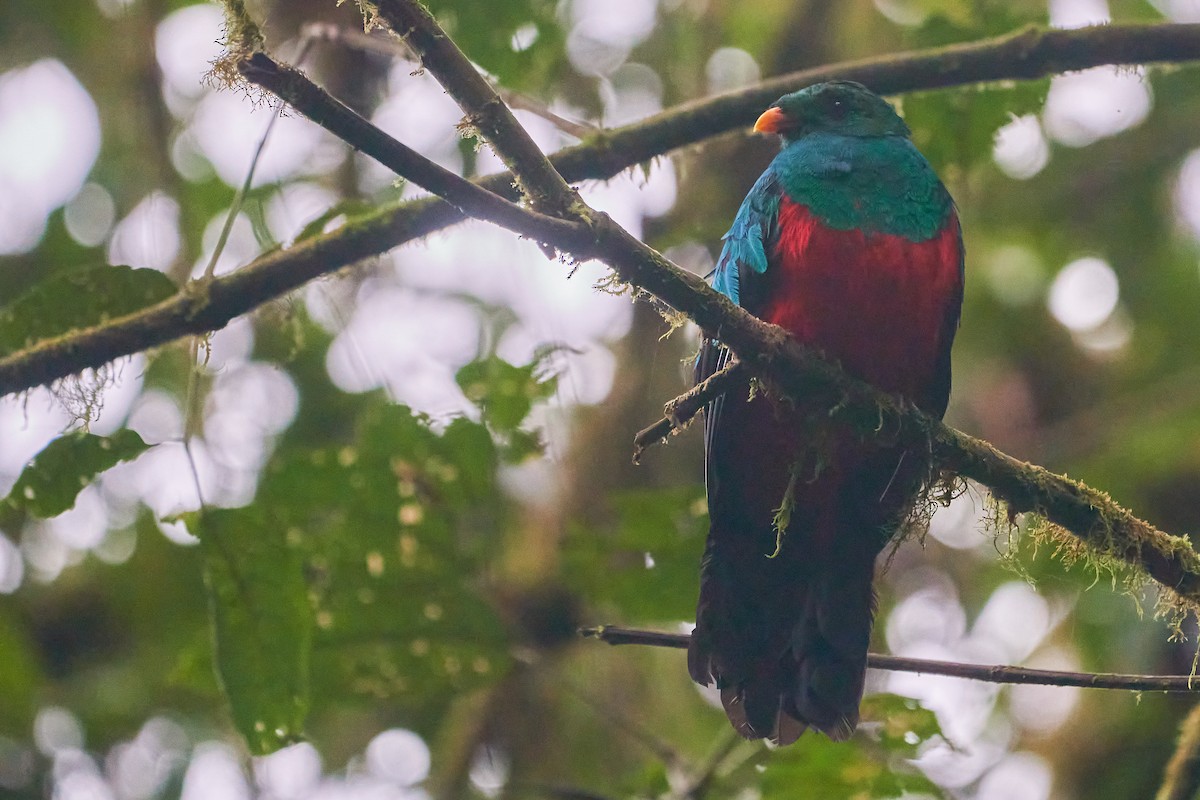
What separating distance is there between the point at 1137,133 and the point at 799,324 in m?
4.16

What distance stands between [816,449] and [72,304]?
1.82m

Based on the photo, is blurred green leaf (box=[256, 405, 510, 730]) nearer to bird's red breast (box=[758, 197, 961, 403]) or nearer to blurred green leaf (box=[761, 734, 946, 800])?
blurred green leaf (box=[761, 734, 946, 800])

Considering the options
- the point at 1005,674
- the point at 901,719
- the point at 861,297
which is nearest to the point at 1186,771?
the point at 901,719

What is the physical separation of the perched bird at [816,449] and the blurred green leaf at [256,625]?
38.9 inches

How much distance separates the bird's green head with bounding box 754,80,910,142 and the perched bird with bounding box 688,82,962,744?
327mm

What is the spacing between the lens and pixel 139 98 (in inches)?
204

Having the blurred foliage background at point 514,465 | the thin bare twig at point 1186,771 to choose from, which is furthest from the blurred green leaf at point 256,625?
the thin bare twig at point 1186,771

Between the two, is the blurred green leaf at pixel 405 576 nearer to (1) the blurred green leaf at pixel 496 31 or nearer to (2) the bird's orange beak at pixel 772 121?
(1) the blurred green leaf at pixel 496 31

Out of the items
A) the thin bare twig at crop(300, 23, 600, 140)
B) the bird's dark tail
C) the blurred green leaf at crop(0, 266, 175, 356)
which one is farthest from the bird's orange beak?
the blurred green leaf at crop(0, 266, 175, 356)

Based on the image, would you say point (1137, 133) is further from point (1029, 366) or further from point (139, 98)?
point (139, 98)

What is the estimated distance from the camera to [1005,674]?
94.3 inches

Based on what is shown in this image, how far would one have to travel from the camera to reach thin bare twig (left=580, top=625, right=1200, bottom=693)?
234 cm

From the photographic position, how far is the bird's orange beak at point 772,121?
3.54 m

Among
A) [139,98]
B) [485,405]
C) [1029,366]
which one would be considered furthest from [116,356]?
[1029,366]
